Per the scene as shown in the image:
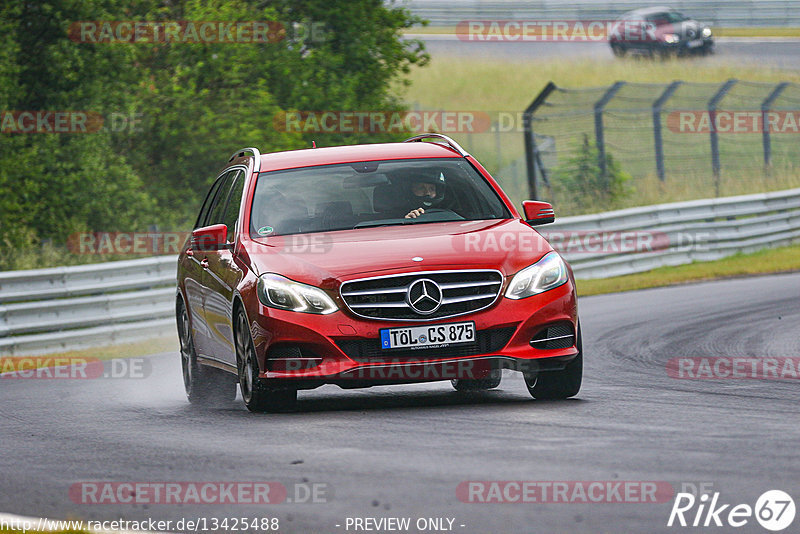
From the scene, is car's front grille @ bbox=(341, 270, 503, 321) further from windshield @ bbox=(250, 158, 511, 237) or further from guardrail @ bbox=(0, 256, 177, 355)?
guardrail @ bbox=(0, 256, 177, 355)

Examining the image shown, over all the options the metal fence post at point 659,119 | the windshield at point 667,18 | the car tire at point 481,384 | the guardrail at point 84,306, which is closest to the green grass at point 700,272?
the metal fence post at point 659,119

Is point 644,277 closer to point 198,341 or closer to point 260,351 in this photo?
point 198,341

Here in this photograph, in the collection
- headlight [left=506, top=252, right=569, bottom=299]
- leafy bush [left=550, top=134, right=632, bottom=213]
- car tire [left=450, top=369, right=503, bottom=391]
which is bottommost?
leafy bush [left=550, top=134, right=632, bottom=213]

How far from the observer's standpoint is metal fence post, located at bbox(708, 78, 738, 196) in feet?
84.1

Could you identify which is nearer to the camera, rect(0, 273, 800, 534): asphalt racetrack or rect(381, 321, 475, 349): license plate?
rect(0, 273, 800, 534): asphalt racetrack

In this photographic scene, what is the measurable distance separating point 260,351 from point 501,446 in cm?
206

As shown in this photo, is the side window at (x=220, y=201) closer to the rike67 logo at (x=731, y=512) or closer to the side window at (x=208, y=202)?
the side window at (x=208, y=202)

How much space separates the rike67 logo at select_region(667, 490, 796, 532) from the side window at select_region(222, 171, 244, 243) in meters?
5.01

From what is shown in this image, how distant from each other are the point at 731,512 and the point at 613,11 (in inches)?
1789

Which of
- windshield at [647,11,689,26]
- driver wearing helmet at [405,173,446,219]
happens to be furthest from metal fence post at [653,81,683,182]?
windshield at [647,11,689,26]

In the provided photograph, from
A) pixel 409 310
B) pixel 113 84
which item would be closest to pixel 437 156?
pixel 409 310

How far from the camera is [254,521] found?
18.9ft

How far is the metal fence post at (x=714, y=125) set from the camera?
2562 cm

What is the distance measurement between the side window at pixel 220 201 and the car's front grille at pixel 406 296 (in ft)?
8.58
